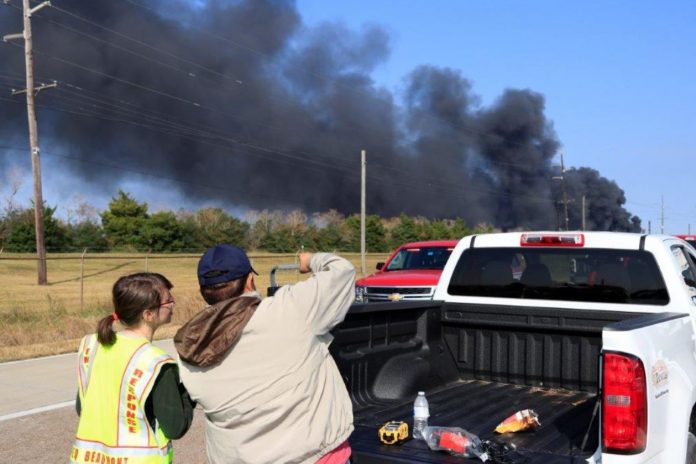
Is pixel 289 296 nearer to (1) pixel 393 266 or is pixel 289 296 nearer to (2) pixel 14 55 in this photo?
(1) pixel 393 266

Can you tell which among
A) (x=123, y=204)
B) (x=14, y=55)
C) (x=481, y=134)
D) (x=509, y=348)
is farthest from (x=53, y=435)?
(x=481, y=134)

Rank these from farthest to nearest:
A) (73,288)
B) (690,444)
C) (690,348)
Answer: (73,288), (690,348), (690,444)

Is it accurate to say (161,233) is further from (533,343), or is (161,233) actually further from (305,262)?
(305,262)

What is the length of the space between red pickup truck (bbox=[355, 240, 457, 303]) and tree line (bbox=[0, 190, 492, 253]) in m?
28.6

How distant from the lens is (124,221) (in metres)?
46.7

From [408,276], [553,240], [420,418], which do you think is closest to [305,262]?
[420,418]

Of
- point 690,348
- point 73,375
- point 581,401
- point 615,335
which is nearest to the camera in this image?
point 615,335

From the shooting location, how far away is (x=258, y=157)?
85.9 meters

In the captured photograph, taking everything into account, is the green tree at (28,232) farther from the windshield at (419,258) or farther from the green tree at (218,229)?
the windshield at (419,258)

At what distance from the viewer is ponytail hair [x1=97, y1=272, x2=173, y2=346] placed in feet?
8.66

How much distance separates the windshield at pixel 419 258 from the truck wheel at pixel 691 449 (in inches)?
381

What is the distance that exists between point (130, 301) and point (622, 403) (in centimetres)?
195

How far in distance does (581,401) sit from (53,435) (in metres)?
4.34

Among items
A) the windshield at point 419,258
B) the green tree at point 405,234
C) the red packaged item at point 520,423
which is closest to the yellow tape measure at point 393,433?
the red packaged item at point 520,423
